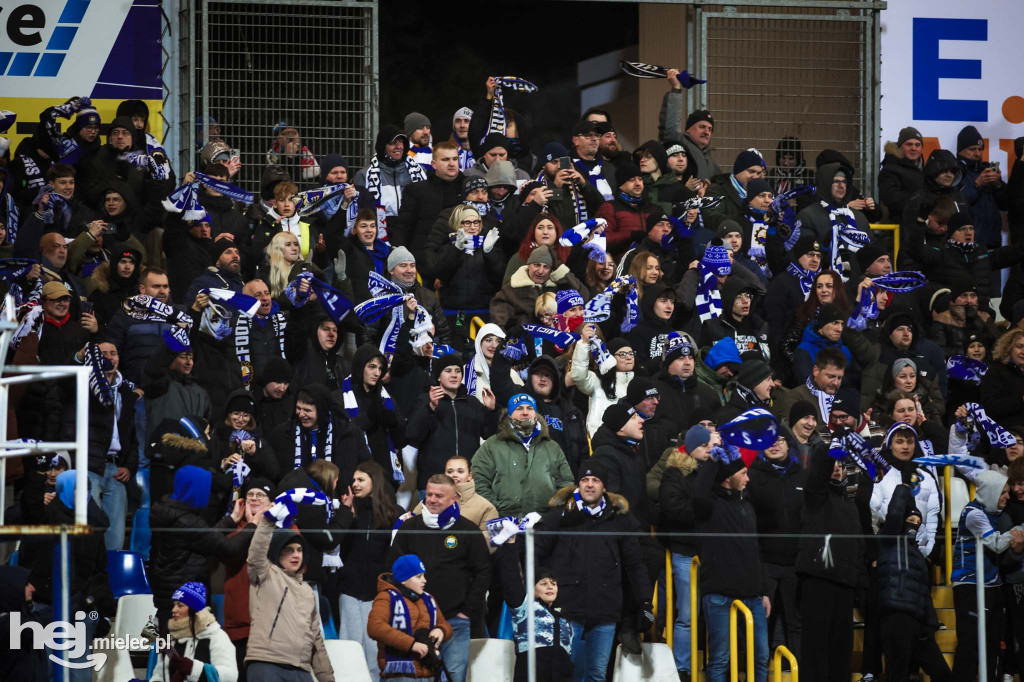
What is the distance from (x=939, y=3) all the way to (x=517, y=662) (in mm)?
11111

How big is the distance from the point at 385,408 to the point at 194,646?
3030 millimetres

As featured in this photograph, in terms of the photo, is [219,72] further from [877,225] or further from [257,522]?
[257,522]

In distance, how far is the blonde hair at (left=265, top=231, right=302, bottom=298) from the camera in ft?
43.3

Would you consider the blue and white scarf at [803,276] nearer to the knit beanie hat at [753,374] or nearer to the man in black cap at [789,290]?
the man in black cap at [789,290]

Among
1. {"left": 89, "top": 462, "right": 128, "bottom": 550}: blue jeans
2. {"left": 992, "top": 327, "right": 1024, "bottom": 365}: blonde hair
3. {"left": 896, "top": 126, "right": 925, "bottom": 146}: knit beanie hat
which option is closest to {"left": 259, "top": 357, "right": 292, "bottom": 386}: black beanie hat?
{"left": 89, "top": 462, "right": 128, "bottom": 550}: blue jeans

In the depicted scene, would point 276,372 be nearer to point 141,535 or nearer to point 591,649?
point 141,535

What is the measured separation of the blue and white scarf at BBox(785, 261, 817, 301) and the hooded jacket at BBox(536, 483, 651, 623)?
167 inches

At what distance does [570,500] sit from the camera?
35.1 ft

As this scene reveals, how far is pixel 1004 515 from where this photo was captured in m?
11.7

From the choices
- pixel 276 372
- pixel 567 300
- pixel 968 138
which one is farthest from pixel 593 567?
pixel 968 138

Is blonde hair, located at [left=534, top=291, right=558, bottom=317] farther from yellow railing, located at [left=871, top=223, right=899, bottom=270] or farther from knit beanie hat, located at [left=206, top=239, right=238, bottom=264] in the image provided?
yellow railing, located at [left=871, top=223, right=899, bottom=270]

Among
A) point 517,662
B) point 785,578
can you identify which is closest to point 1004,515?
point 785,578

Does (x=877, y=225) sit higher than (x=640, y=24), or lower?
lower

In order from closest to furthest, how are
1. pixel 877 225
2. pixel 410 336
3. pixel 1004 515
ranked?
pixel 1004 515
pixel 410 336
pixel 877 225
